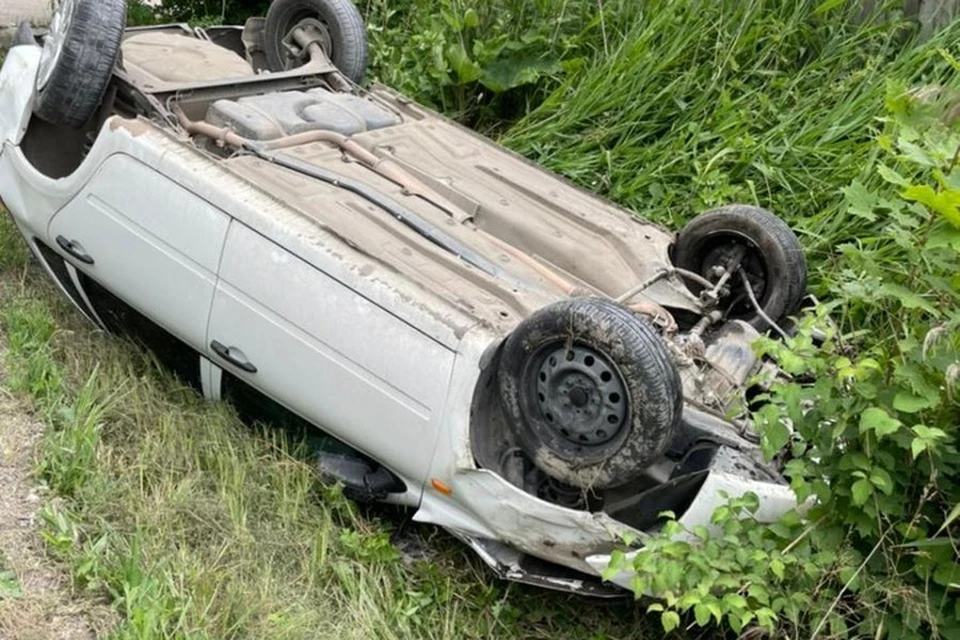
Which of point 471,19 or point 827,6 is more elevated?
point 827,6

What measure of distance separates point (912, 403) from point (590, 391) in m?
0.88

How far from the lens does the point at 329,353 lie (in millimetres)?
3352

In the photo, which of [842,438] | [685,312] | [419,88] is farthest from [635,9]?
[842,438]

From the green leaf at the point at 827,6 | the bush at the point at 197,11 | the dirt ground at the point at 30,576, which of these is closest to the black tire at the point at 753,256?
the green leaf at the point at 827,6

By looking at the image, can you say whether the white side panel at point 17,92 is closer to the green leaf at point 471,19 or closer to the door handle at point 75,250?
the door handle at point 75,250

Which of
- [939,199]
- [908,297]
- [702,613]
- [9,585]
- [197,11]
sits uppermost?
[939,199]

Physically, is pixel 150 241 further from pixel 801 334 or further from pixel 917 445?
pixel 917 445

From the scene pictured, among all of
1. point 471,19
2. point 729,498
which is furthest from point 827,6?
point 729,498

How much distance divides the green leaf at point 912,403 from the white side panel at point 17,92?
335 cm

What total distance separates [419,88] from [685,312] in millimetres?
2893

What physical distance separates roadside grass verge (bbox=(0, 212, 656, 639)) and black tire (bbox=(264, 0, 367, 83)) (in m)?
1.85

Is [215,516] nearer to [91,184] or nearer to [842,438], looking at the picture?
[91,184]

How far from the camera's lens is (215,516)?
3.48 m

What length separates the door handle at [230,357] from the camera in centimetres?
357
